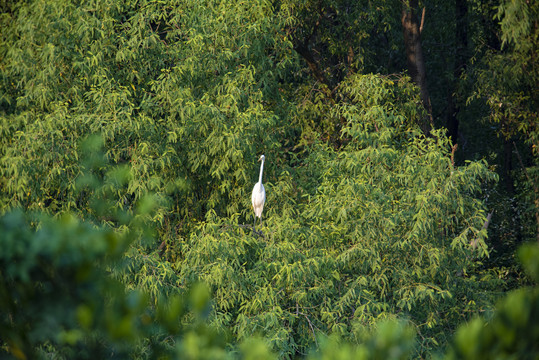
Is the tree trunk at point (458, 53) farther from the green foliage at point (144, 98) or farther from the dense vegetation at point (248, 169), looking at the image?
the green foliage at point (144, 98)

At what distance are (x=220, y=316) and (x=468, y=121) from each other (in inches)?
373

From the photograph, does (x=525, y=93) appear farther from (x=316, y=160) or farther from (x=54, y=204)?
(x=54, y=204)

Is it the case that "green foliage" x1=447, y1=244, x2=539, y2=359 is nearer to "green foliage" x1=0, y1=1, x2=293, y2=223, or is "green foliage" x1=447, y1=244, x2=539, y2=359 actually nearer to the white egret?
"green foliage" x1=0, y1=1, x2=293, y2=223

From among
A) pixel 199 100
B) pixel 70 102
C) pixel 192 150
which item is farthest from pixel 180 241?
pixel 70 102

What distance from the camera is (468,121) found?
14.1 metres

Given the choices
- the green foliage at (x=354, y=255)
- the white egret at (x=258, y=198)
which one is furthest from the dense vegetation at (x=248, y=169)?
the white egret at (x=258, y=198)

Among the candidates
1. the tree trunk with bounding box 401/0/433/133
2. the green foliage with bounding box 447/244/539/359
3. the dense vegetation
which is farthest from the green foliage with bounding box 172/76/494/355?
the green foliage with bounding box 447/244/539/359

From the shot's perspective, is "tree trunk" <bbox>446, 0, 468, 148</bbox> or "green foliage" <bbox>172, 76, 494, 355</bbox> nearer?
"green foliage" <bbox>172, 76, 494, 355</bbox>

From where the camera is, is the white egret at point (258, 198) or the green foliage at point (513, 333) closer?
the green foliage at point (513, 333)

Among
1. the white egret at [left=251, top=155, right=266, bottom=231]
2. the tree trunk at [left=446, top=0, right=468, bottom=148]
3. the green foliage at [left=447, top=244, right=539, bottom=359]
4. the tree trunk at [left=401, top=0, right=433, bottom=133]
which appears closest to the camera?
the green foliage at [left=447, top=244, right=539, bottom=359]

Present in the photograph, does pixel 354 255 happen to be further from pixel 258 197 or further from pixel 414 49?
pixel 414 49

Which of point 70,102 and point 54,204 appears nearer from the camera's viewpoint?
point 54,204

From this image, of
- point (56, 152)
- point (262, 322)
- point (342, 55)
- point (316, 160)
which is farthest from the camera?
point (342, 55)

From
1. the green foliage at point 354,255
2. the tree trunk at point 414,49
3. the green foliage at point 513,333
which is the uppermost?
the green foliage at point 513,333
